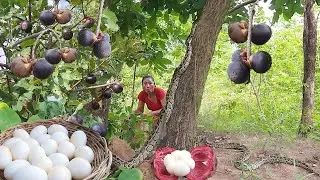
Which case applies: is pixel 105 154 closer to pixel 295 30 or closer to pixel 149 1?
pixel 149 1

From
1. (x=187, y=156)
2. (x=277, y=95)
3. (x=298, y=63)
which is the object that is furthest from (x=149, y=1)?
(x=298, y=63)

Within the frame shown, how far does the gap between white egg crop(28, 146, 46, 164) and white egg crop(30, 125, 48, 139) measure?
15 cm

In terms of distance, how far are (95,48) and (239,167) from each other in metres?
2.89

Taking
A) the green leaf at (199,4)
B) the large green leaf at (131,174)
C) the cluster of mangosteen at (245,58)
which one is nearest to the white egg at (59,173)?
the large green leaf at (131,174)

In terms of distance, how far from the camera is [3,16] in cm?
234

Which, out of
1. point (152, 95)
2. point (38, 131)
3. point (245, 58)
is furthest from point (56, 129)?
point (152, 95)

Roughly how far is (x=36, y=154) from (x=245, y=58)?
906 millimetres

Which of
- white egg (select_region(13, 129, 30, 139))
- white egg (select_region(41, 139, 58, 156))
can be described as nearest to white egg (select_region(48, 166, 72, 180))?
white egg (select_region(41, 139, 58, 156))

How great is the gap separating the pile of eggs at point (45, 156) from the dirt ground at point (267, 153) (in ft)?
6.17

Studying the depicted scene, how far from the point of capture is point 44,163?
1492 mm

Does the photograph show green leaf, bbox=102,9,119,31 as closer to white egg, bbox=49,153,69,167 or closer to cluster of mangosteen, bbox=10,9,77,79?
cluster of mangosteen, bbox=10,9,77,79

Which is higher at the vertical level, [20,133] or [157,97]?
[20,133]

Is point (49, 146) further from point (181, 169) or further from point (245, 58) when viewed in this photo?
point (245, 58)

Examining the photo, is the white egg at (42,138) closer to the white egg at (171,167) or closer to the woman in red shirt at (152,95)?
the white egg at (171,167)
